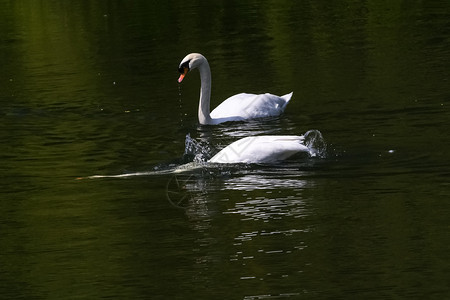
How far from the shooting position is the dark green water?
757cm

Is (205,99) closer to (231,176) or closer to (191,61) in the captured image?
(191,61)

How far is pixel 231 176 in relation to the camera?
10688mm

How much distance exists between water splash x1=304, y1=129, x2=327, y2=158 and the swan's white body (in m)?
0.16

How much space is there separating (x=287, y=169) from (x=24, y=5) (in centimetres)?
2229

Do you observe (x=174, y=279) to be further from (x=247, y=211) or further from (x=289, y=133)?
(x=289, y=133)

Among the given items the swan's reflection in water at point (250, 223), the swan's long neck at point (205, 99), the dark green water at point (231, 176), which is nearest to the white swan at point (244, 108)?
the swan's long neck at point (205, 99)

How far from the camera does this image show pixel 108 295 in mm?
7258

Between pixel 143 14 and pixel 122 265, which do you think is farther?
pixel 143 14

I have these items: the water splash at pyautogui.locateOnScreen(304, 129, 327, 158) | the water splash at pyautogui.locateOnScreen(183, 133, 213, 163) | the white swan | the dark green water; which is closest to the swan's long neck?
the white swan

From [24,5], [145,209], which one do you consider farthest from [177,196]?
[24,5]

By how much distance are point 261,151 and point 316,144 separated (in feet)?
2.83

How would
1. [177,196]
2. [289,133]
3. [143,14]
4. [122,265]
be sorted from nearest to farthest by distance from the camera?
[122,265] < [177,196] < [289,133] < [143,14]

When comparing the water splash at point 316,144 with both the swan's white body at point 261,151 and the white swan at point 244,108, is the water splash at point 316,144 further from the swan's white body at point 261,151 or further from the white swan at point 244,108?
the white swan at point 244,108

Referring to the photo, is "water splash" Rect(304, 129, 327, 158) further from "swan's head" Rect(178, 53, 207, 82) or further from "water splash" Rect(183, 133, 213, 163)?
"swan's head" Rect(178, 53, 207, 82)
